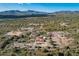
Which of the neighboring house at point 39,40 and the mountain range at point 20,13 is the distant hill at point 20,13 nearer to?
the mountain range at point 20,13

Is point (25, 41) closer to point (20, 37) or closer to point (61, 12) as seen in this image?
point (20, 37)

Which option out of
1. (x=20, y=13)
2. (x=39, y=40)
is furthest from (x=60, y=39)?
(x=20, y=13)

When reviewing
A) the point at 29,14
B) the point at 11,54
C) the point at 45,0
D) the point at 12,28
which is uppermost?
the point at 45,0

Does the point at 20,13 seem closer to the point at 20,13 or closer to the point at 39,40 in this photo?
the point at 20,13

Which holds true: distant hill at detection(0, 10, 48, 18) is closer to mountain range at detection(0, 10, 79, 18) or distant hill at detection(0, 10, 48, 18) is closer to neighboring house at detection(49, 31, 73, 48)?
mountain range at detection(0, 10, 79, 18)

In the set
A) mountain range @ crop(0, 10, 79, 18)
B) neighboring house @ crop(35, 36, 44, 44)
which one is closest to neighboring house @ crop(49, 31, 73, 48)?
neighboring house @ crop(35, 36, 44, 44)

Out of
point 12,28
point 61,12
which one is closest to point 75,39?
point 61,12

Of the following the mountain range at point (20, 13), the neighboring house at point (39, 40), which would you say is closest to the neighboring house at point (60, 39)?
the neighboring house at point (39, 40)

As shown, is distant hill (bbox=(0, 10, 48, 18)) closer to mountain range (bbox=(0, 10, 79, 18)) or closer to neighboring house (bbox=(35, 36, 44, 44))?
mountain range (bbox=(0, 10, 79, 18))

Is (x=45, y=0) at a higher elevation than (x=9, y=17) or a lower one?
higher

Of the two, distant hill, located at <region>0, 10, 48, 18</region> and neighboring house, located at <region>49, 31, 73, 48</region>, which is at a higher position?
distant hill, located at <region>0, 10, 48, 18</region>

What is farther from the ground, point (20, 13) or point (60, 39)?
point (20, 13)
